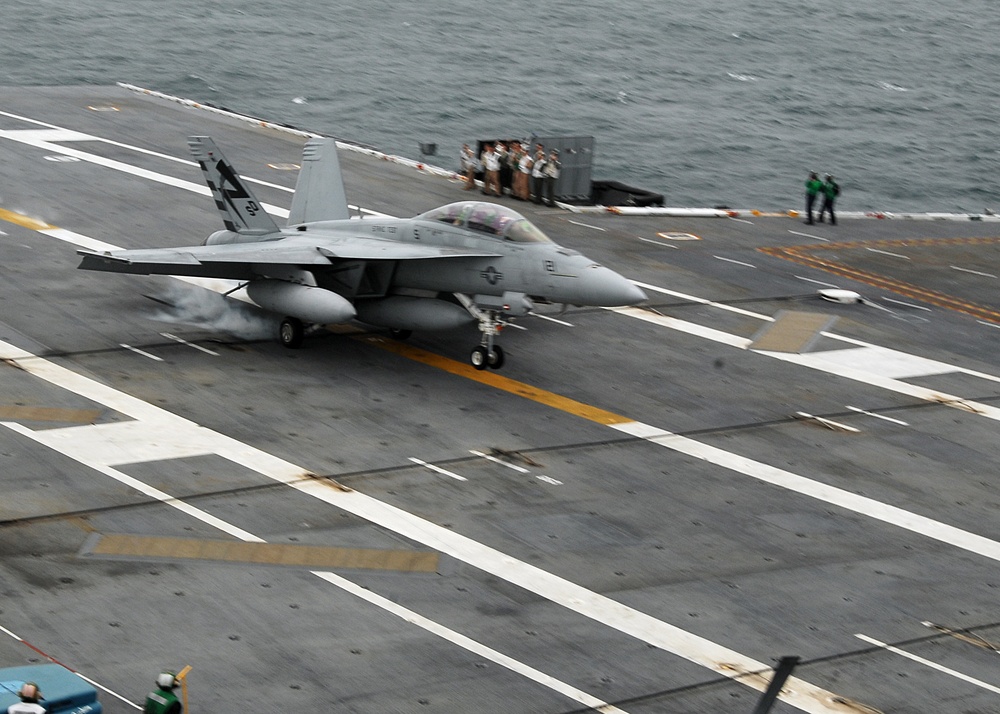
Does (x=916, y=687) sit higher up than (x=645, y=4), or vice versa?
(x=645, y=4)

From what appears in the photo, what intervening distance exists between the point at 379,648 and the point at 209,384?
1166 cm

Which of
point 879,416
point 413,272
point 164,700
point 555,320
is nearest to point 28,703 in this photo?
point 164,700

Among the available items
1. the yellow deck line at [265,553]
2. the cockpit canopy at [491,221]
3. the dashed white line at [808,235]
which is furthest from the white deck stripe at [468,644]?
the dashed white line at [808,235]

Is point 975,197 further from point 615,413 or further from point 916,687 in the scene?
point 916,687

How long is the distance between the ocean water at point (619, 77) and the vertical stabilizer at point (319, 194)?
37.0 meters

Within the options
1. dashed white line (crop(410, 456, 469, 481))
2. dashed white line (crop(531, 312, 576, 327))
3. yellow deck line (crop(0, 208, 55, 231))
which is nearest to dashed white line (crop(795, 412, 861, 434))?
dashed white line (crop(531, 312, 576, 327))

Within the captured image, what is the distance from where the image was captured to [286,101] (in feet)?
295

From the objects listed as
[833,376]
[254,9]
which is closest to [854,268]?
[833,376]

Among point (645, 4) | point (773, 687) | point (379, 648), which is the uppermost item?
point (645, 4)

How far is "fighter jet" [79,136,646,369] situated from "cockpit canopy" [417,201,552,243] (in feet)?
0.09

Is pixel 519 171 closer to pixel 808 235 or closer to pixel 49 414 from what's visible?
pixel 808 235

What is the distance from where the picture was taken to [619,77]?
104 metres

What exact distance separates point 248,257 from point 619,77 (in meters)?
77.9

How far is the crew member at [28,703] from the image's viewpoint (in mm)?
13562
